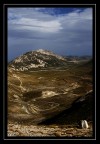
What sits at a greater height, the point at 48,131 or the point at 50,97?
the point at 50,97

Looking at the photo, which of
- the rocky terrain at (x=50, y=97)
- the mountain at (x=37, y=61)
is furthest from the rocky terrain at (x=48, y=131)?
the mountain at (x=37, y=61)

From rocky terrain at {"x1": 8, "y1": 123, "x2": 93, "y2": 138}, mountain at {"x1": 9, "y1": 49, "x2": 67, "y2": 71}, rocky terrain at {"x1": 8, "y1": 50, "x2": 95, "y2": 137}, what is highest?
mountain at {"x1": 9, "y1": 49, "x2": 67, "y2": 71}

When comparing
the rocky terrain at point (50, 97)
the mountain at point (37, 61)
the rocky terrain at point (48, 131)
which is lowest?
the rocky terrain at point (48, 131)

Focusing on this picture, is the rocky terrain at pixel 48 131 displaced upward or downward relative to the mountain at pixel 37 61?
downward

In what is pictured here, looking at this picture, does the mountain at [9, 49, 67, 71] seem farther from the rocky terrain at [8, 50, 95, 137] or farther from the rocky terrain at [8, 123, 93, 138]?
the rocky terrain at [8, 123, 93, 138]

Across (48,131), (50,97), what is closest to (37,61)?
(50,97)

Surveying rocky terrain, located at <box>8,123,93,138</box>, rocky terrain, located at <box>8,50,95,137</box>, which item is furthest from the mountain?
rocky terrain, located at <box>8,123,93,138</box>

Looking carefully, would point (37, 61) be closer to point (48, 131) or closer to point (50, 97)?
point (50, 97)

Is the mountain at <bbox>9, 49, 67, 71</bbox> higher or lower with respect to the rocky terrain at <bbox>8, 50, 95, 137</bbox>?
higher

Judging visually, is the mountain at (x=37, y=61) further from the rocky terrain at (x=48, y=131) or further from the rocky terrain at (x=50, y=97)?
the rocky terrain at (x=48, y=131)
